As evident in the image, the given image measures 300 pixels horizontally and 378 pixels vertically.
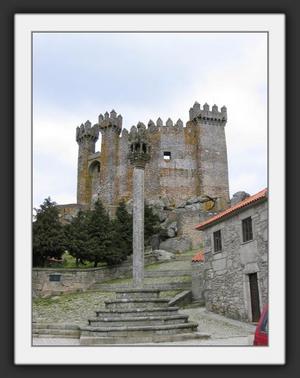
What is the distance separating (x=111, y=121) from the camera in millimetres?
48750

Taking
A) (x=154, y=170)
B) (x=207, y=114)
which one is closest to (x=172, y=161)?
(x=154, y=170)

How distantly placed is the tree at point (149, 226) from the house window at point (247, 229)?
18392mm

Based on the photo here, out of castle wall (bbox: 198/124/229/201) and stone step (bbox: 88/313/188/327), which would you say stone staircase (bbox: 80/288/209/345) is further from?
castle wall (bbox: 198/124/229/201)

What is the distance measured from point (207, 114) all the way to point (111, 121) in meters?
8.79

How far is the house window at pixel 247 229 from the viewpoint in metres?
15.2

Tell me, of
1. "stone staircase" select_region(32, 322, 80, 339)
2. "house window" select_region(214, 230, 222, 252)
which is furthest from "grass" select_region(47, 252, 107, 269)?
"stone staircase" select_region(32, 322, 80, 339)

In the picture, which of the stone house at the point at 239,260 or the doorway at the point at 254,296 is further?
the doorway at the point at 254,296

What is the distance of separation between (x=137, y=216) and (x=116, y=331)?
13.2 ft

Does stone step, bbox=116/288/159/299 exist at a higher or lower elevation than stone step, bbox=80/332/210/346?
higher

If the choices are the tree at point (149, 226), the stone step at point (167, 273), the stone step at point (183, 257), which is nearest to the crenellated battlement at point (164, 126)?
the tree at point (149, 226)

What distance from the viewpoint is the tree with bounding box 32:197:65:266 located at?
999 inches

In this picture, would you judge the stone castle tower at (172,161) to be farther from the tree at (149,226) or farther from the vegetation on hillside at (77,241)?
the vegetation on hillside at (77,241)

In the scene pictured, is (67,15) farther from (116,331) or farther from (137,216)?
(137,216)
